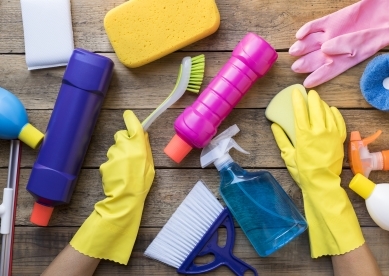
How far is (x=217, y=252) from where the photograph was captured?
0.89 m

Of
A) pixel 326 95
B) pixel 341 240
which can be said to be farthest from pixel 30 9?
pixel 341 240

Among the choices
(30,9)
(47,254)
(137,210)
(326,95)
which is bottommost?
(47,254)

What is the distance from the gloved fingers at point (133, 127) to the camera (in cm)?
87

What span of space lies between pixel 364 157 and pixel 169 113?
38cm

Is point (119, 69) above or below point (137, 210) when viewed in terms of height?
above

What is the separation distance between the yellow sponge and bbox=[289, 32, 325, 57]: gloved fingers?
0.16 m

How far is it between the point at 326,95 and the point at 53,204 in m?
0.57

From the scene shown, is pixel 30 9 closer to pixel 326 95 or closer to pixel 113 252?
pixel 113 252

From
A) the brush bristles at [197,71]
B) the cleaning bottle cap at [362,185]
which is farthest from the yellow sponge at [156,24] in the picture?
the cleaning bottle cap at [362,185]

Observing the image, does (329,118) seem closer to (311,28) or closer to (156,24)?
(311,28)

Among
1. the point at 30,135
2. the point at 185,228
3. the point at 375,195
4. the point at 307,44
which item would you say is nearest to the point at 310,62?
the point at 307,44

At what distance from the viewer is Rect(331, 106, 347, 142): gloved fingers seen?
0.88 meters

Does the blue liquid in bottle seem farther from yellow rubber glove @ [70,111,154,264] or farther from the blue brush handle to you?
yellow rubber glove @ [70,111,154,264]

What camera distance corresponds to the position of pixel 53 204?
0.87 meters
